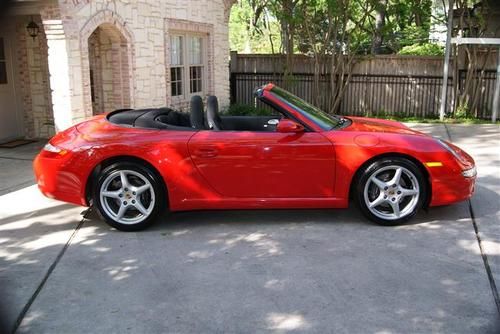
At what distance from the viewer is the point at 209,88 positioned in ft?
44.9

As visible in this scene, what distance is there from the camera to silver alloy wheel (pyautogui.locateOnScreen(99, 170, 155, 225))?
4973 mm

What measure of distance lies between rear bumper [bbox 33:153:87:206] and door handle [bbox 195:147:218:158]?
1.18m

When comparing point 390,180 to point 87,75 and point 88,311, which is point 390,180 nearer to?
point 88,311

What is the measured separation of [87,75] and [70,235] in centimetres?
440

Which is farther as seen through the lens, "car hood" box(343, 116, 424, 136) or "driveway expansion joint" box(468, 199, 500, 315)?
"car hood" box(343, 116, 424, 136)

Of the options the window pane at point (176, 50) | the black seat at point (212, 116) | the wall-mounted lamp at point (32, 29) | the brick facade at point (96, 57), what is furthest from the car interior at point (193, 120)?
the window pane at point (176, 50)

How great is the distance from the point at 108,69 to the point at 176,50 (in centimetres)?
230

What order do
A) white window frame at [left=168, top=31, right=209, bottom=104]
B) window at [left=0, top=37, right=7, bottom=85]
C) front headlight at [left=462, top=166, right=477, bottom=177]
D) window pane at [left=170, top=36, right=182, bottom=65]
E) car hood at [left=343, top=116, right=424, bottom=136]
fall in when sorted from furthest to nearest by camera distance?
white window frame at [left=168, top=31, right=209, bottom=104] → window pane at [left=170, top=36, right=182, bottom=65] → window at [left=0, top=37, right=7, bottom=85] → car hood at [left=343, top=116, right=424, bottom=136] → front headlight at [left=462, top=166, right=477, bottom=177]

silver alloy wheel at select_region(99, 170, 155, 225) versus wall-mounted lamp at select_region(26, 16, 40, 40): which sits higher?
wall-mounted lamp at select_region(26, 16, 40, 40)

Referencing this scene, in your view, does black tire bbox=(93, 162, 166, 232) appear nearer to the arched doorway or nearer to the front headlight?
the front headlight

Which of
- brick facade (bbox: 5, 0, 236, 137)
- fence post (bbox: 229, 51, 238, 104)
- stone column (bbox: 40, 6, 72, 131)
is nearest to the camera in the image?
stone column (bbox: 40, 6, 72, 131)

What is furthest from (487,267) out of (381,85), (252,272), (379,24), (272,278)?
(379,24)

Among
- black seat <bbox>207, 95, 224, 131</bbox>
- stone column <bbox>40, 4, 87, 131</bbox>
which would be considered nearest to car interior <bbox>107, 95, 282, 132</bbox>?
black seat <bbox>207, 95, 224, 131</bbox>

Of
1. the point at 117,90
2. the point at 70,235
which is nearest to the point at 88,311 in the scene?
the point at 70,235
